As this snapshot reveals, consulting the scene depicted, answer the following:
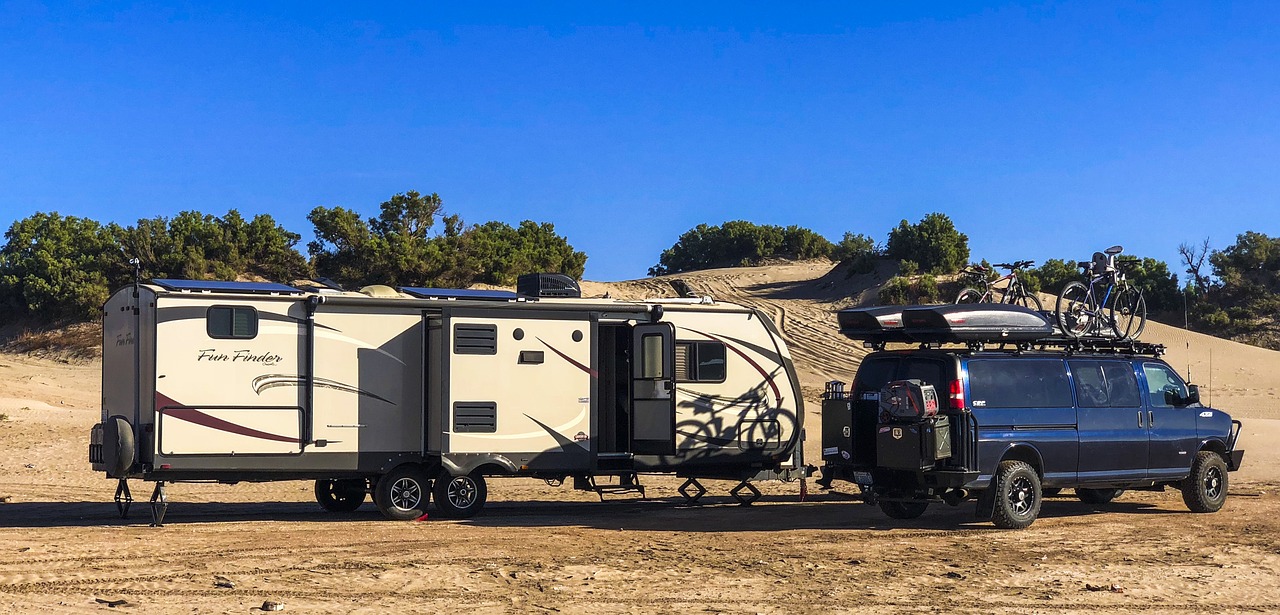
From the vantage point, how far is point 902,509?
14.3 m

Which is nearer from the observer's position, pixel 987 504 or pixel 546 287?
pixel 987 504

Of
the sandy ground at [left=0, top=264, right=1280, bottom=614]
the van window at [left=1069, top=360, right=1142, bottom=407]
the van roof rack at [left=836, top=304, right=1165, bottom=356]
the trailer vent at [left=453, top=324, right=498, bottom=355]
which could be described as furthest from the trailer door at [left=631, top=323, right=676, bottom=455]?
the van window at [left=1069, top=360, right=1142, bottom=407]

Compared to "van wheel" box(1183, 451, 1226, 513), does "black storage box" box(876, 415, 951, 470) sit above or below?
above

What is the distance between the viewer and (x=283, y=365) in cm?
1348

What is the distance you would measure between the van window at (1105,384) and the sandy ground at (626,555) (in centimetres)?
139

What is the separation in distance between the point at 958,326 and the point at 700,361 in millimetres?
3537

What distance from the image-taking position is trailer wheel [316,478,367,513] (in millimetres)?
15219

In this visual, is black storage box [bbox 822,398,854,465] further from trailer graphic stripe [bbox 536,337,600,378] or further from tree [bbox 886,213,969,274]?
tree [bbox 886,213,969,274]

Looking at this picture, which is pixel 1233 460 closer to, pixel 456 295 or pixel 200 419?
pixel 456 295

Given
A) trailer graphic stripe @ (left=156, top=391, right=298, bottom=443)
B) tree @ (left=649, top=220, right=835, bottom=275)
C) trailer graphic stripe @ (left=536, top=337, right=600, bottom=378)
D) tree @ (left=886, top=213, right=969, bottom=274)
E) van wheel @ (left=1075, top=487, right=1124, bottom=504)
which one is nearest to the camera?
trailer graphic stripe @ (left=156, top=391, right=298, bottom=443)

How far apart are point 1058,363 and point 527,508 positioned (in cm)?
684

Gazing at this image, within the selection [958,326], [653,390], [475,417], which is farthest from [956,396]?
[475,417]

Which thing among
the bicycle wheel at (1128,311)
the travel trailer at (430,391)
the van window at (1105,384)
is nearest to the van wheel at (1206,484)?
the van window at (1105,384)

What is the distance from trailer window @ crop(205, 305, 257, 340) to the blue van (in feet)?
21.8
